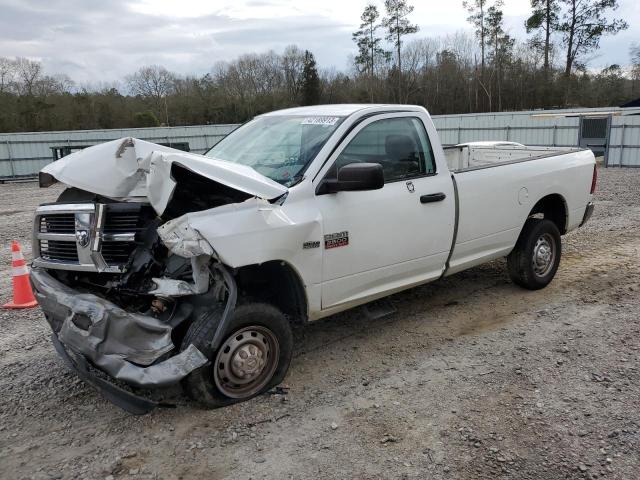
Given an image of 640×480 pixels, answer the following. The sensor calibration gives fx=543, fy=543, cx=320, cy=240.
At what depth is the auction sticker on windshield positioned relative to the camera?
4336 millimetres

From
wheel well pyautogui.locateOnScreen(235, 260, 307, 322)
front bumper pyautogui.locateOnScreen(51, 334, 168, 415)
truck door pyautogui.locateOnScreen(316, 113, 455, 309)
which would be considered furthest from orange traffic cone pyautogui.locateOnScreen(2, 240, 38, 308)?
truck door pyautogui.locateOnScreen(316, 113, 455, 309)

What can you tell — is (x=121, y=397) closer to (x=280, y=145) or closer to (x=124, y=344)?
(x=124, y=344)

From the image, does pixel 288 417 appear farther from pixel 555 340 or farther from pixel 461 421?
pixel 555 340

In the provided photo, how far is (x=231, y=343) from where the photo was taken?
140 inches

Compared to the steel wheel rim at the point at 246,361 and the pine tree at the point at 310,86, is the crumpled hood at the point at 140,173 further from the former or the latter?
the pine tree at the point at 310,86

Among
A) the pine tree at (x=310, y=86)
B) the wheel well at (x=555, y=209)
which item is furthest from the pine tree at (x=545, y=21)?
the wheel well at (x=555, y=209)

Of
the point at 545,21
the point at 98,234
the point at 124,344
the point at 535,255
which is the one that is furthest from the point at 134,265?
the point at 545,21

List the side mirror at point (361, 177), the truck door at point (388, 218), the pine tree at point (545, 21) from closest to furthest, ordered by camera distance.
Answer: the side mirror at point (361, 177), the truck door at point (388, 218), the pine tree at point (545, 21)

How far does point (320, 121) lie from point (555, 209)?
3282 mm

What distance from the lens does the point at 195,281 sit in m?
3.38

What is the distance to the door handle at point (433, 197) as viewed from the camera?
454cm

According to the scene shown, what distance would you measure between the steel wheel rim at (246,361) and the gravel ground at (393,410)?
149 mm

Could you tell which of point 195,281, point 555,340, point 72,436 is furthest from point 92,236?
point 555,340

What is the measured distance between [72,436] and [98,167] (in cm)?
172
